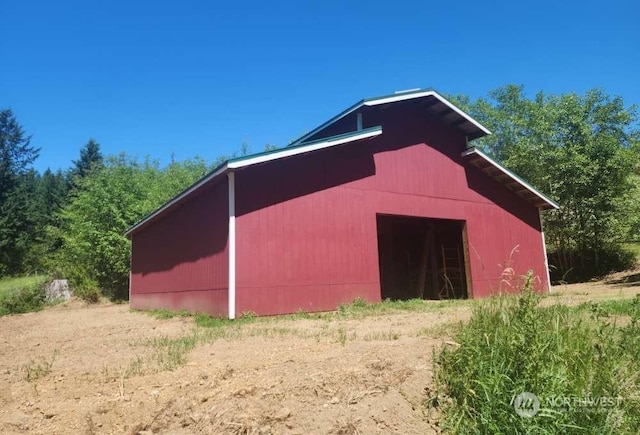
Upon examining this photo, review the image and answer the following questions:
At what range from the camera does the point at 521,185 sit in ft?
55.9

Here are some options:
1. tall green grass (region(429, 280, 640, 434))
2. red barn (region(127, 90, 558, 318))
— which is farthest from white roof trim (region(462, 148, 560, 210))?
tall green grass (region(429, 280, 640, 434))

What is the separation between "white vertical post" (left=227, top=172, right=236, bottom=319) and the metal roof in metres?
4.32

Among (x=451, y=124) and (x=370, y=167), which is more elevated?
(x=451, y=124)

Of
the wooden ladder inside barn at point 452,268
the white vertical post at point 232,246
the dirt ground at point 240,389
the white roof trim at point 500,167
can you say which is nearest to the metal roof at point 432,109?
the white roof trim at point 500,167

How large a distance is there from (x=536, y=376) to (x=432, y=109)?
13.1 meters

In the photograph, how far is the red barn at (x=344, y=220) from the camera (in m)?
11.9

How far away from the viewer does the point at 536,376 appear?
13.8 ft

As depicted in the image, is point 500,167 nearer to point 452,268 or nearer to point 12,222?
point 452,268

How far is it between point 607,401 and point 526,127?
2901cm

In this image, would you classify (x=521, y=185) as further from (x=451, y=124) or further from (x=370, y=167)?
(x=370, y=167)

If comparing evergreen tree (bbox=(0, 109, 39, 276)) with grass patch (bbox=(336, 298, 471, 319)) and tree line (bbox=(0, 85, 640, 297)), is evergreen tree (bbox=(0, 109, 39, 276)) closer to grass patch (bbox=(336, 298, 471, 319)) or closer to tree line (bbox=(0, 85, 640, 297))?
tree line (bbox=(0, 85, 640, 297))

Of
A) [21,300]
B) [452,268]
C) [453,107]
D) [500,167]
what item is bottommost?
[21,300]

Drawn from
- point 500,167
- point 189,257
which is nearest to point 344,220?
point 189,257

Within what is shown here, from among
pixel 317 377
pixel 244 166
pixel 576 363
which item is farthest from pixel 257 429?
pixel 244 166
